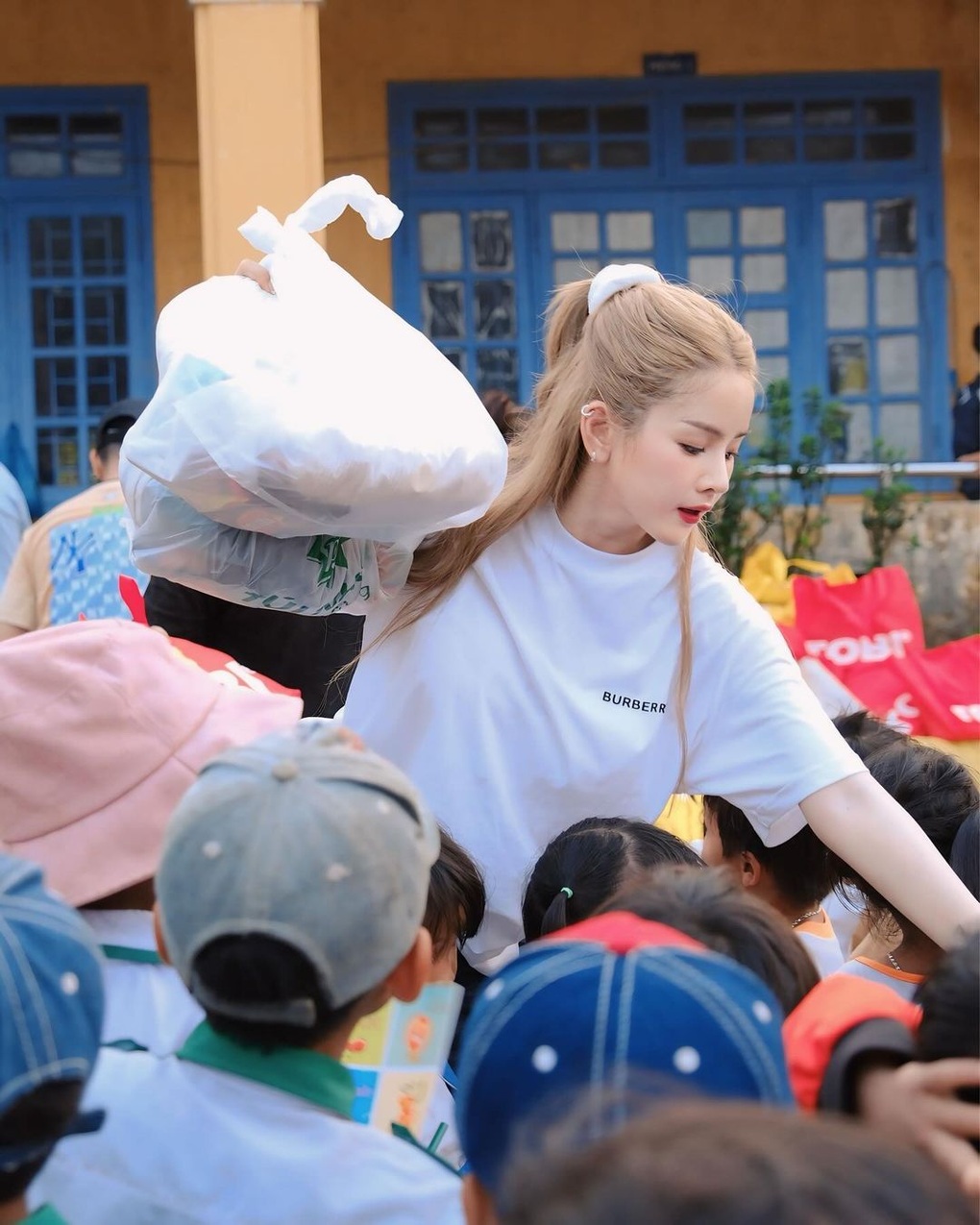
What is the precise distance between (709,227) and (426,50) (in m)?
1.64

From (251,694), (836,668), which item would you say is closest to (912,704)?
(836,668)

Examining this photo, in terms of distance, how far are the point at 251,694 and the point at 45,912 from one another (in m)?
0.76

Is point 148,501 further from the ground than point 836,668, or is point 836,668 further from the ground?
point 148,501

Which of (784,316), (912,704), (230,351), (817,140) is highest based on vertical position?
(817,140)

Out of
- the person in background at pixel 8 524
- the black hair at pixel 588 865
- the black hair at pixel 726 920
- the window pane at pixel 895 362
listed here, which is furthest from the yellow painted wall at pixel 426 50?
the black hair at pixel 726 920

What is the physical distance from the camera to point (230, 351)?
1.80 meters

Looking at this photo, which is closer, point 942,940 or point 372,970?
point 372,970

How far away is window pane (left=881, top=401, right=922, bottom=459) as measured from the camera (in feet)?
26.1

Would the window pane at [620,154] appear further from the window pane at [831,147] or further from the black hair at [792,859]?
the black hair at [792,859]

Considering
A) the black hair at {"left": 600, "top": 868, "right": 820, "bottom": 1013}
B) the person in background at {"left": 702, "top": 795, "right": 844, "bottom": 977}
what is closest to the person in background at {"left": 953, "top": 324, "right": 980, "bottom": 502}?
the person in background at {"left": 702, "top": 795, "right": 844, "bottom": 977}

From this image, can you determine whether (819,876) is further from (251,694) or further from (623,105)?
(623,105)

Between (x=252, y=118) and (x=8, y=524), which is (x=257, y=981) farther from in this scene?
(x=252, y=118)

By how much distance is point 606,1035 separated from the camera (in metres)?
1.13

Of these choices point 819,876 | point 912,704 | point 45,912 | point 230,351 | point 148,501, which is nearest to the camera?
point 45,912
